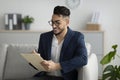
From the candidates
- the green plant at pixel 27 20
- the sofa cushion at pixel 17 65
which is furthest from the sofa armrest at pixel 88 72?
the green plant at pixel 27 20

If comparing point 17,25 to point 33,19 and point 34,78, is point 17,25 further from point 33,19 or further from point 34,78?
point 34,78

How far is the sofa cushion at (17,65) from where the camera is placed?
3.28 m

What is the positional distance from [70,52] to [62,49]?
9cm

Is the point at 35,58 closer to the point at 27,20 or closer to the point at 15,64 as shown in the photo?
the point at 15,64

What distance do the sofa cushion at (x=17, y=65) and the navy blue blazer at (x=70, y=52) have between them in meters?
0.35

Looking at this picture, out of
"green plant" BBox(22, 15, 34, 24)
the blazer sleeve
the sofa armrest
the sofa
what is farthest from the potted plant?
the blazer sleeve

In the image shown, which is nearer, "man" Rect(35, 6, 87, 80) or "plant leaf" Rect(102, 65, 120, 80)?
"man" Rect(35, 6, 87, 80)

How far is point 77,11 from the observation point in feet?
18.6

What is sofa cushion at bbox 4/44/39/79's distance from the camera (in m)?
3.28

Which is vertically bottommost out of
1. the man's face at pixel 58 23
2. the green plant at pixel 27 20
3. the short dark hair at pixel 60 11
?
the green plant at pixel 27 20

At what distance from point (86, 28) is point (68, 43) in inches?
109

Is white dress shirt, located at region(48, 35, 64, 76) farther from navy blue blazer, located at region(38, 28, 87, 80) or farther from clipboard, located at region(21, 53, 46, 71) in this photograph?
clipboard, located at region(21, 53, 46, 71)

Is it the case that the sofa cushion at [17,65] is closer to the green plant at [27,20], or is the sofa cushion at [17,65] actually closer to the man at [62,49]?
the man at [62,49]

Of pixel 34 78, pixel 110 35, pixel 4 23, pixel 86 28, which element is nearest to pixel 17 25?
pixel 4 23
